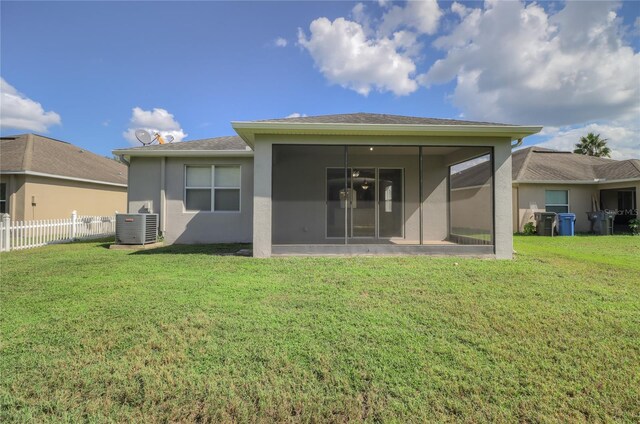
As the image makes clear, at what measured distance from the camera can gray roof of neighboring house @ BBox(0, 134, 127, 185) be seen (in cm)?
1225

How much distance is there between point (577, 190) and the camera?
14938 mm

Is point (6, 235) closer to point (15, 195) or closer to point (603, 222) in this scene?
point (15, 195)

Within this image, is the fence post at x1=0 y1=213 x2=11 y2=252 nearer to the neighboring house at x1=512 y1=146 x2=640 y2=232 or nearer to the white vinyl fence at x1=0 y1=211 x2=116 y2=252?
the white vinyl fence at x1=0 y1=211 x2=116 y2=252

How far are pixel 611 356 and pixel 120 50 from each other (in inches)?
645

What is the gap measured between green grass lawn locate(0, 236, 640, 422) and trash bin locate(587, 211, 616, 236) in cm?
1099

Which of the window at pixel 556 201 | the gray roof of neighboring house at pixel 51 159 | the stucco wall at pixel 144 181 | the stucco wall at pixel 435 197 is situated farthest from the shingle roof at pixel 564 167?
the gray roof of neighboring house at pixel 51 159

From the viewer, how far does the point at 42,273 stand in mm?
5465

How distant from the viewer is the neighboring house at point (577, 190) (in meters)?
14.3

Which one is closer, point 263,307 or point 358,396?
point 358,396

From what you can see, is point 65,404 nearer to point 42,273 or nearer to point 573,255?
point 42,273

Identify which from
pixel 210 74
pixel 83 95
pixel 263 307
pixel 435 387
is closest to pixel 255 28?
pixel 210 74

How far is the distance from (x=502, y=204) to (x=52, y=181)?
55.5ft

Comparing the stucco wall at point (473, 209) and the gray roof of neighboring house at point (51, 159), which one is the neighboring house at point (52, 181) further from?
the stucco wall at point (473, 209)

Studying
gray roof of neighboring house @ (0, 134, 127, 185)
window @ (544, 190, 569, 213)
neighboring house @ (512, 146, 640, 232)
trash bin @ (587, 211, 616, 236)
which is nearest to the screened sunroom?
neighboring house @ (512, 146, 640, 232)
